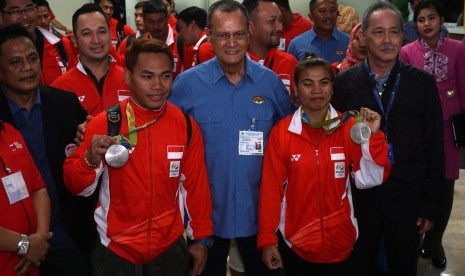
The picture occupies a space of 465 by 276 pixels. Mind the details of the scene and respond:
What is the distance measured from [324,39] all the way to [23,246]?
11.3 ft

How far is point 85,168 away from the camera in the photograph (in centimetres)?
243

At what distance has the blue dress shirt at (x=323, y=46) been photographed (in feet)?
16.3

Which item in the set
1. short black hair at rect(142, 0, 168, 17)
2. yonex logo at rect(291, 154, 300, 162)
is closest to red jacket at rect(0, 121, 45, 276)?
yonex logo at rect(291, 154, 300, 162)

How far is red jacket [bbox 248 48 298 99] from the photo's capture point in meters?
3.85

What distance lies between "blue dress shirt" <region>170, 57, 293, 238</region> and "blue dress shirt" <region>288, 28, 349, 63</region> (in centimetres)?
213

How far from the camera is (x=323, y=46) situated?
199 inches

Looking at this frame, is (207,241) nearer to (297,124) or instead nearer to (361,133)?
(297,124)

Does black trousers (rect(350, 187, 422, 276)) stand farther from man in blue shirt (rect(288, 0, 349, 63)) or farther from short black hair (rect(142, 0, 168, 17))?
short black hair (rect(142, 0, 168, 17))

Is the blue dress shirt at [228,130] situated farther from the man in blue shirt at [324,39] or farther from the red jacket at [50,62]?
the man in blue shirt at [324,39]

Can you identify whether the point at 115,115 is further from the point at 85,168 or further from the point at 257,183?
the point at 257,183

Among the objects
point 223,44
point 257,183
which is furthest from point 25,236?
point 223,44

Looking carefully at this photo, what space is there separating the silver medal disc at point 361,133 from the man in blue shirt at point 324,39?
2359mm

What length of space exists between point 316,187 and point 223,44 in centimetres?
90

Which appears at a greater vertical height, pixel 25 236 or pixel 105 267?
pixel 25 236
